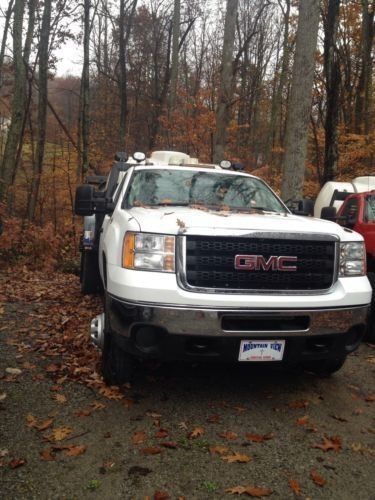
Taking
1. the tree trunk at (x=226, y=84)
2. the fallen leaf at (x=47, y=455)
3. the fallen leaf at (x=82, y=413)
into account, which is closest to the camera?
the fallen leaf at (x=47, y=455)

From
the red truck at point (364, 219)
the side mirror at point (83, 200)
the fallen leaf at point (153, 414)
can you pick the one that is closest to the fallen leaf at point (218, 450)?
the fallen leaf at point (153, 414)

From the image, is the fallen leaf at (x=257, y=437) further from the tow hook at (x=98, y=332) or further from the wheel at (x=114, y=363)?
the tow hook at (x=98, y=332)

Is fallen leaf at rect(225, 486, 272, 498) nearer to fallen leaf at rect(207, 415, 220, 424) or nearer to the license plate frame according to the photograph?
fallen leaf at rect(207, 415, 220, 424)

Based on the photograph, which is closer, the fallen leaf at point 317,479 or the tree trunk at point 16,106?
the fallen leaf at point 317,479

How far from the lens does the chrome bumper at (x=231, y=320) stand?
11.5 ft

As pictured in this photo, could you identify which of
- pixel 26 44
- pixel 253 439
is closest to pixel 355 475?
pixel 253 439

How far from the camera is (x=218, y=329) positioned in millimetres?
3555

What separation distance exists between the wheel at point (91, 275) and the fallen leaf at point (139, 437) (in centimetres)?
389

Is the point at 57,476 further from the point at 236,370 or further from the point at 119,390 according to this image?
the point at 236,370

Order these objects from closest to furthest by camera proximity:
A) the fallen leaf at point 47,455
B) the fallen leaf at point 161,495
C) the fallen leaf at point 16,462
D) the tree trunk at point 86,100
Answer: the fallen leaf at point 161,495 → the fallen leaf at point 16,462 → the fallen leaf at point 47,455 → the tree trunk at point 86,100

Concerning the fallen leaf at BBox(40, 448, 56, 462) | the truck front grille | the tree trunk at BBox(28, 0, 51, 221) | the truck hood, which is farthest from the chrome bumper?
the tree trunk at BBox(28, 0, 51, 221)

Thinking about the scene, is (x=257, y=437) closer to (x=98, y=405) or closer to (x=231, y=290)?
(x=231, y=290)

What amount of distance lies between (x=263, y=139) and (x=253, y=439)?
1292 inches

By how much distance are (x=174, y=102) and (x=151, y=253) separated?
21.9 metres
